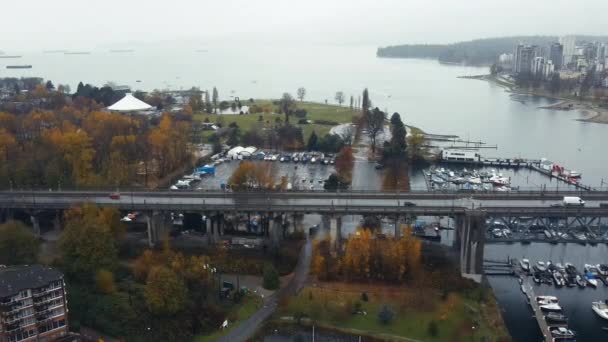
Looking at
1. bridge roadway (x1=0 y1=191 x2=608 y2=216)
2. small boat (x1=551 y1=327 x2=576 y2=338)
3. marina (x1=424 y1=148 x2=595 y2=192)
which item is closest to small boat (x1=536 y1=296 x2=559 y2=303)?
small boat (x1=551 y1=327 x2=576 y2=338)

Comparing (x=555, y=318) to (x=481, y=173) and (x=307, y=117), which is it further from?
(x=307, y=117)

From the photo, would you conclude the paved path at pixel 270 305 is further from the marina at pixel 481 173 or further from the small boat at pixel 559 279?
the marina at pixel 481 173

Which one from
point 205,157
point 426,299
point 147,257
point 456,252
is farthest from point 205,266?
point 205,157

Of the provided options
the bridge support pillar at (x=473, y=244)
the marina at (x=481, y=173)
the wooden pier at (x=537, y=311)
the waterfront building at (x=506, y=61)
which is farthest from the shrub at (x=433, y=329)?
the waterfront building at (x=506, y=61)

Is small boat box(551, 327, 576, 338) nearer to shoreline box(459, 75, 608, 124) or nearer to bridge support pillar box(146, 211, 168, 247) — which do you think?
bridge support pillar box(146, 211, 168, 247)

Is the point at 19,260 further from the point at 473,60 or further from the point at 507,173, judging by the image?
the point at 473,60

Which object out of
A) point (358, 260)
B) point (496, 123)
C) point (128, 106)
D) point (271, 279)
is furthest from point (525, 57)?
point (271, 279)
